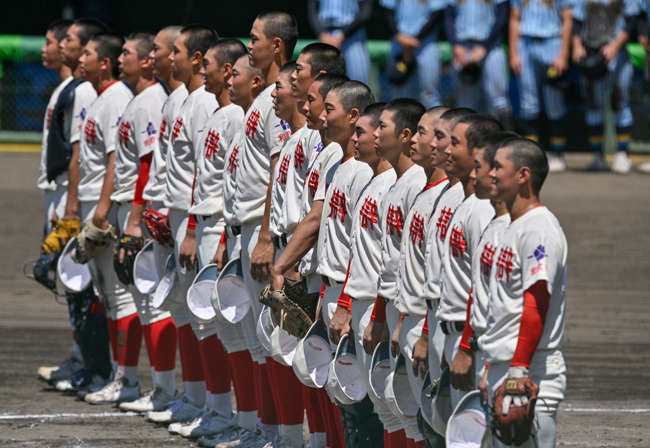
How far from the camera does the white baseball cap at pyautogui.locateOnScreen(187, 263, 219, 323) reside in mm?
6426

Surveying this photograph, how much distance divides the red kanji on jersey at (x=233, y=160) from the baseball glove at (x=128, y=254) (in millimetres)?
1097

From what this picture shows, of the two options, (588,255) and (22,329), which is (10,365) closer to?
(22,329)

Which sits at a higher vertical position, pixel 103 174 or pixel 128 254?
pixel 103 174

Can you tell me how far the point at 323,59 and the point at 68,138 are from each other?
285 cm

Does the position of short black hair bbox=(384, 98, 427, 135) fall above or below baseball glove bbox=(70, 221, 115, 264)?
above

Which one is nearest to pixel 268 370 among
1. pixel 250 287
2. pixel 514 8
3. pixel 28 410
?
pixel 250 287

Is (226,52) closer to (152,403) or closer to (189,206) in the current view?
(189,206)

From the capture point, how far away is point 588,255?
1186cm

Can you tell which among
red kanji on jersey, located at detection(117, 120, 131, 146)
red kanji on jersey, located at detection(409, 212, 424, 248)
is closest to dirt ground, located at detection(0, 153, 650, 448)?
red kanji on jersey, located at detection(117, 120, 131, 146)

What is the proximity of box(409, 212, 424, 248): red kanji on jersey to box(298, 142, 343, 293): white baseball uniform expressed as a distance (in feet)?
2.95

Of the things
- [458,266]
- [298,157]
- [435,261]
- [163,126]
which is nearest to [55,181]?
[163,126]

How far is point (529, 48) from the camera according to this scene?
45.4ft

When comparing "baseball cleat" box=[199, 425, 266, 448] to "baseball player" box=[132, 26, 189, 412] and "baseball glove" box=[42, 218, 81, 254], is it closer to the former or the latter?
"baseball player" box=[132, 26, 189, 412]

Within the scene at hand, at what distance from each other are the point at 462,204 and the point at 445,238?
0.15 meters
